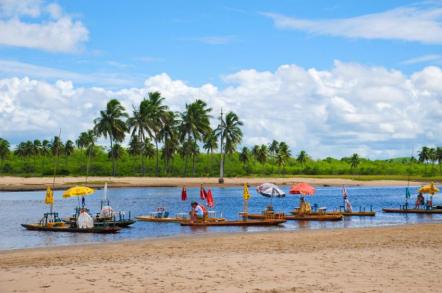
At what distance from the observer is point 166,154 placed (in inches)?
4316

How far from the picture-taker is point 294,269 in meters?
17.7

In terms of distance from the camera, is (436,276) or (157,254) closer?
(436,276)

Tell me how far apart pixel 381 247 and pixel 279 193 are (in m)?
19.6

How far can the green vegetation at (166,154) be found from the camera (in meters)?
104

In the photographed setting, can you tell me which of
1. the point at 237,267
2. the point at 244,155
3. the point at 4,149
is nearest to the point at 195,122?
the point at 244,155

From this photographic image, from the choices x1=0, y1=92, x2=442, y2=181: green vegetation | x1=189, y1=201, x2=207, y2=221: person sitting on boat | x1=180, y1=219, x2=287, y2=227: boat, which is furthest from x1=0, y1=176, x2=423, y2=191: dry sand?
x1=180, y1=219, x2=287, y2=227: boat

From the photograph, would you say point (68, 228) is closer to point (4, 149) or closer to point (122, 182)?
point (122, 182)

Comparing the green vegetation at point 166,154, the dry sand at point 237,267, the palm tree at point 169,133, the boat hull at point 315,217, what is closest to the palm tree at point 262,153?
the green vegetation at point 166,154

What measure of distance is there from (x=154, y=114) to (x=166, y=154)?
9431mm

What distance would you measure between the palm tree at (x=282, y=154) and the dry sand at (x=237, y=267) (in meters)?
106

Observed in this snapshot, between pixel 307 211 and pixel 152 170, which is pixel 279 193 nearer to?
pixel 307 211

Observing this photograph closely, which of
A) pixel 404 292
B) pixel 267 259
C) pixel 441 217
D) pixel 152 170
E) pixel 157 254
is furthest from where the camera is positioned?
pixel 152 170

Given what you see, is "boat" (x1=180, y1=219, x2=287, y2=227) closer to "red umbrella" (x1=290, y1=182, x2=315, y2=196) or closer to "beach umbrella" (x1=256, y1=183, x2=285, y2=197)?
"beach umbrella" (x1=256, y1=183, x2=285, y2=197)

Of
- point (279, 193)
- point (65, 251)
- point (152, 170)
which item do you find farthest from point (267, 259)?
point (152, 170)
